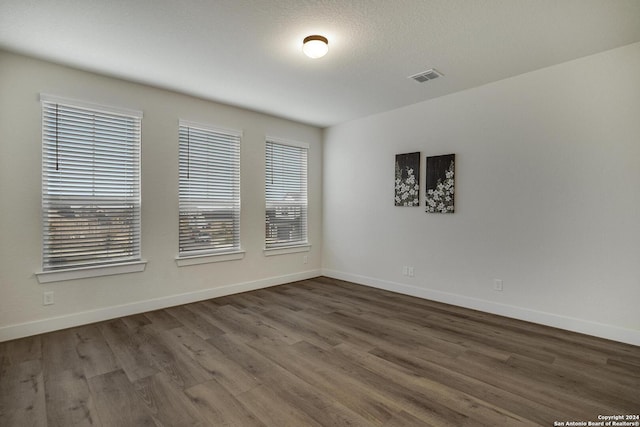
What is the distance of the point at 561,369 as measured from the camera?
248 cm

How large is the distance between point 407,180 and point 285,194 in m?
2.04

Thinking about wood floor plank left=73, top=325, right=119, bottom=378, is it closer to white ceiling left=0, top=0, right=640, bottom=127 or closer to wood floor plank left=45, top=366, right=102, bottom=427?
wood floor plank left=45, top=366, right=102, bottom=427

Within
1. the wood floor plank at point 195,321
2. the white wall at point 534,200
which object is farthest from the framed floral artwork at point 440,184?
the wood floor plank at point 195,321

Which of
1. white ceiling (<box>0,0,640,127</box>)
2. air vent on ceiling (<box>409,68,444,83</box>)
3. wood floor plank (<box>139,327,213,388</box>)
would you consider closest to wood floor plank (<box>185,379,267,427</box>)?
wood floor plank (<box>139,327,213,388</box>)

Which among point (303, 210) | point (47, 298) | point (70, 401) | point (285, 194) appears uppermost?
point (285, 194)

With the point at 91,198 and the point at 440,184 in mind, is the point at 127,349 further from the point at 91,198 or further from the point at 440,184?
the point at 440,184

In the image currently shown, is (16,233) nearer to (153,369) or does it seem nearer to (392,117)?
(153,369)

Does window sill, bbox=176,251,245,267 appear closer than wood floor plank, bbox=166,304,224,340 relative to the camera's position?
No

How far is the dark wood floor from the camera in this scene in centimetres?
195

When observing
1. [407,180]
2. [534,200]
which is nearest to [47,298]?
[407,180]

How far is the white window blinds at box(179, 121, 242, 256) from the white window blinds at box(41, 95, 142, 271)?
0.58 metres

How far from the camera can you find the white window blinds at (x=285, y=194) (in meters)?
5.18

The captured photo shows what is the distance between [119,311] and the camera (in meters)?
3.64

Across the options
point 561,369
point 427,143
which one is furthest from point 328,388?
point 427,143
